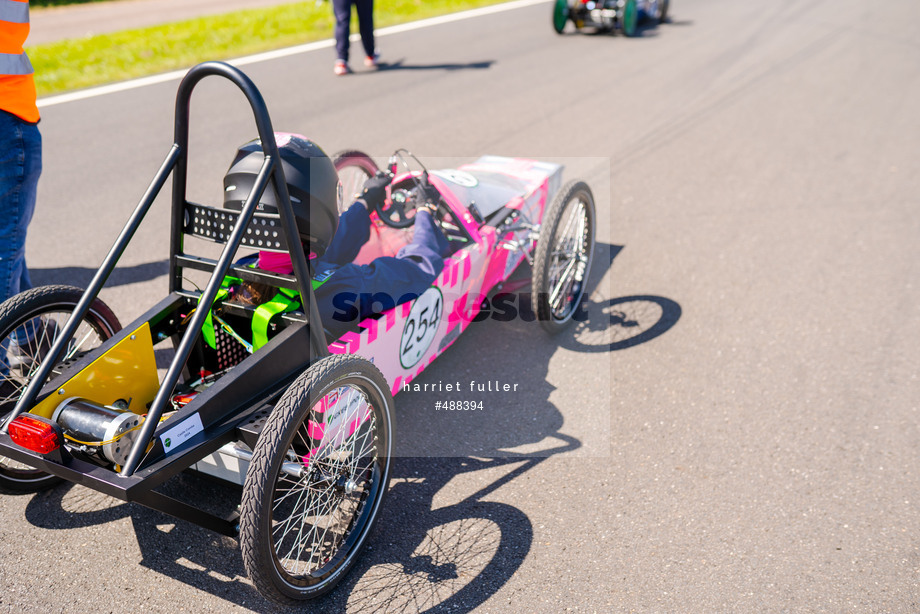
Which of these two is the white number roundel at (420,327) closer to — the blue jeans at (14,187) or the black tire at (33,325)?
the black tire at (33,325)

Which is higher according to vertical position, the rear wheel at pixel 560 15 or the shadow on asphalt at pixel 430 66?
the rear wheel at pixel 560 15

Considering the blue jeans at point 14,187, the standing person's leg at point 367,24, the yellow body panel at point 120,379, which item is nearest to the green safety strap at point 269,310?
the yellow body panel at point 120,379

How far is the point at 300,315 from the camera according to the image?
2.78 meters

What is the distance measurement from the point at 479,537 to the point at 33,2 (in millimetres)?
18201

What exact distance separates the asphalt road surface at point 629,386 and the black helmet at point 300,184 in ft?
3.56

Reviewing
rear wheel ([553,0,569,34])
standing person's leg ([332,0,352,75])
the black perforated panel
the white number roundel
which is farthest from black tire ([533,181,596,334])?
rear wheel ([553,0,569,34])

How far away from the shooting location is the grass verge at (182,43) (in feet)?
30.5

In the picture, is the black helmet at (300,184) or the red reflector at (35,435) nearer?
the red reflector at (35,435)

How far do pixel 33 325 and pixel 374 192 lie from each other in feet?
5.68

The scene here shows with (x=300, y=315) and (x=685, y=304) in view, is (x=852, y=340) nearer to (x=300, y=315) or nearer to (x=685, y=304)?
(x=685, y=304)

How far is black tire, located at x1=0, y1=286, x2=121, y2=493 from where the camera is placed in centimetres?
265

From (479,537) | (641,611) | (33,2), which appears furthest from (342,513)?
(33,2)

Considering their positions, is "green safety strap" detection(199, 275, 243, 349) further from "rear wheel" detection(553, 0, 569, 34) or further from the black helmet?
"rear wheel" detection(553, 0, 569, 34)

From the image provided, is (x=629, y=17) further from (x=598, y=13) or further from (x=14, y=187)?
(x=14, y=187)
